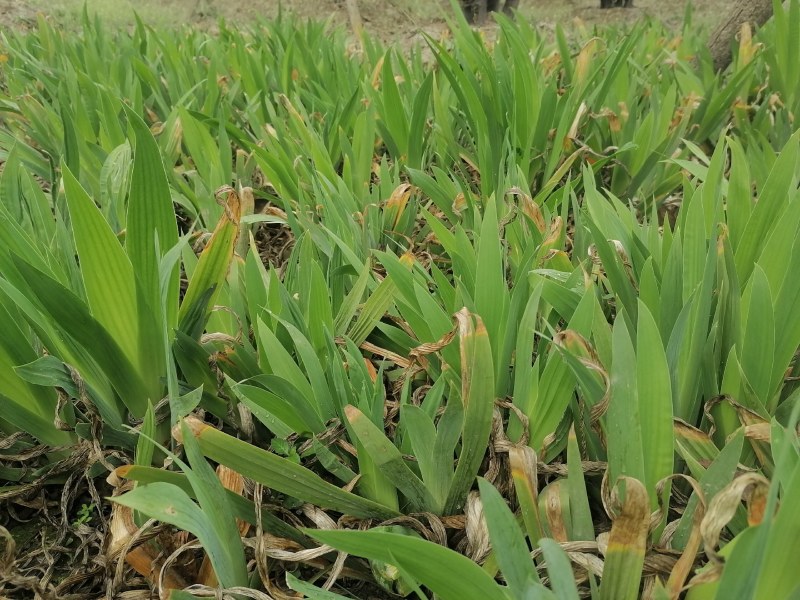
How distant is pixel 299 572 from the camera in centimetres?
63

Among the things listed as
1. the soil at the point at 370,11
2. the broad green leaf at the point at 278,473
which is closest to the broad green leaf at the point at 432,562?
the broad green leaf at the point at 278,473

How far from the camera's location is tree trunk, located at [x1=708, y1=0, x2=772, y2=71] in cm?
222

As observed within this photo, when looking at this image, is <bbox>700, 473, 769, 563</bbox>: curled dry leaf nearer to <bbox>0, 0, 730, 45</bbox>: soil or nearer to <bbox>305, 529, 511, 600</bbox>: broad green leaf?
→ <bbox>305, 529, 511, 600</bbox>: broad green leaf

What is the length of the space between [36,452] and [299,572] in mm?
350

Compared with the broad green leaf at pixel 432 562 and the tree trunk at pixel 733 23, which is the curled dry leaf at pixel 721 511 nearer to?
the broad green leaf at pixel 432 562

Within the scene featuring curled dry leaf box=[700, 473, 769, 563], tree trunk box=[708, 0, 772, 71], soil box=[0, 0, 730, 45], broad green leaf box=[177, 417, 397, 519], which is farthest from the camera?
soil box=[0, 0, 730, 45]

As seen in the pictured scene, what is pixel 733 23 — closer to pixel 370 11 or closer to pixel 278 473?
pixel 278 473

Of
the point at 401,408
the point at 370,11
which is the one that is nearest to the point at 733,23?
the point at 401,408

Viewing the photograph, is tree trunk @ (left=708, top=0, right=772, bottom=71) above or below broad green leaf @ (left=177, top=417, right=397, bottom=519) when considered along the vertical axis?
above

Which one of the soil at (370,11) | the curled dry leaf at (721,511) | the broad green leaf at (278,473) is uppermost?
the soil at (370,11)

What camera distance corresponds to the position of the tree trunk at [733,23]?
7.30 feet

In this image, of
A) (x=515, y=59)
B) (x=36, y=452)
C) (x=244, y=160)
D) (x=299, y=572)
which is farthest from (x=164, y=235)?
(x=515, y=59)

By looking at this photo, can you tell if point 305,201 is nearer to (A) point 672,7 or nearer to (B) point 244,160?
(B) point 244,160

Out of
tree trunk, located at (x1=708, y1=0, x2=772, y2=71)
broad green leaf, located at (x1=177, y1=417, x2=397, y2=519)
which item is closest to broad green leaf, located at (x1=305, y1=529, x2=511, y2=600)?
broad green leaf, located at (x1=177, y1=417, x2=397, y2=519)
